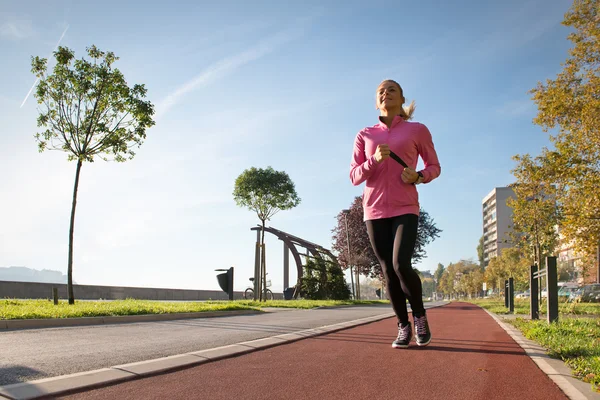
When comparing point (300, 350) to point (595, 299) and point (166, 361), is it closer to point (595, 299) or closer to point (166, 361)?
point (166, 361)

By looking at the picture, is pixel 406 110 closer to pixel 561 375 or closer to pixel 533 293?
pixel 561 375

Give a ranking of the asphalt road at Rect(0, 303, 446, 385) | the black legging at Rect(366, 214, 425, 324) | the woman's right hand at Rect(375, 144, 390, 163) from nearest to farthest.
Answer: the asphalt road at Rect(0, 303, 446, 385), the woman's right hand at Rect(375, 144, 390, 163), the black legging at Rect(366, 214, 425, 324)

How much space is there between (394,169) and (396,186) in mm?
164

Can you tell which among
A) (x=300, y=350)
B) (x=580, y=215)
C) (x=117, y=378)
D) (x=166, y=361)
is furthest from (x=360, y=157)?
(x=580, y=215)

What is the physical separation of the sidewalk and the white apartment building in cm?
11946

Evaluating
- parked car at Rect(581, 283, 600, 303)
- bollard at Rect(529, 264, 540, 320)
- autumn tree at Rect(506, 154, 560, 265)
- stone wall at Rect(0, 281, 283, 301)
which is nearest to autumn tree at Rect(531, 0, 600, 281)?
autumn tree at Rect(506, 154, 560, 265)

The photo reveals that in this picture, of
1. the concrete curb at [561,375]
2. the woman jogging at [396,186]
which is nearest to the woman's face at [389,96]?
the woman jogging at [396,186]

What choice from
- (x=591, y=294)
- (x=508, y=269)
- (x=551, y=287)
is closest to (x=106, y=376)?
(x=551, y=287)

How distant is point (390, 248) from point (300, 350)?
1.25 metres

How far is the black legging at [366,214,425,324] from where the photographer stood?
13.8 feet

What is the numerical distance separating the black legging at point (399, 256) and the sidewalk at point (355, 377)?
1.46 feet

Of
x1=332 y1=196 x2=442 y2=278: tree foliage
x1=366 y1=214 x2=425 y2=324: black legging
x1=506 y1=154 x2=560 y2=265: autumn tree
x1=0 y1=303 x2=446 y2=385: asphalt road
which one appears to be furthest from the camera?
x1=332 y1=196 x2=442 y2=278: tree foliage

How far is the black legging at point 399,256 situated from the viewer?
419cm

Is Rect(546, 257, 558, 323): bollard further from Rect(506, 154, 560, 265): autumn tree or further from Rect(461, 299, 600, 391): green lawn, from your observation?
Rect(506, 154, 560, 265): autumn tree
